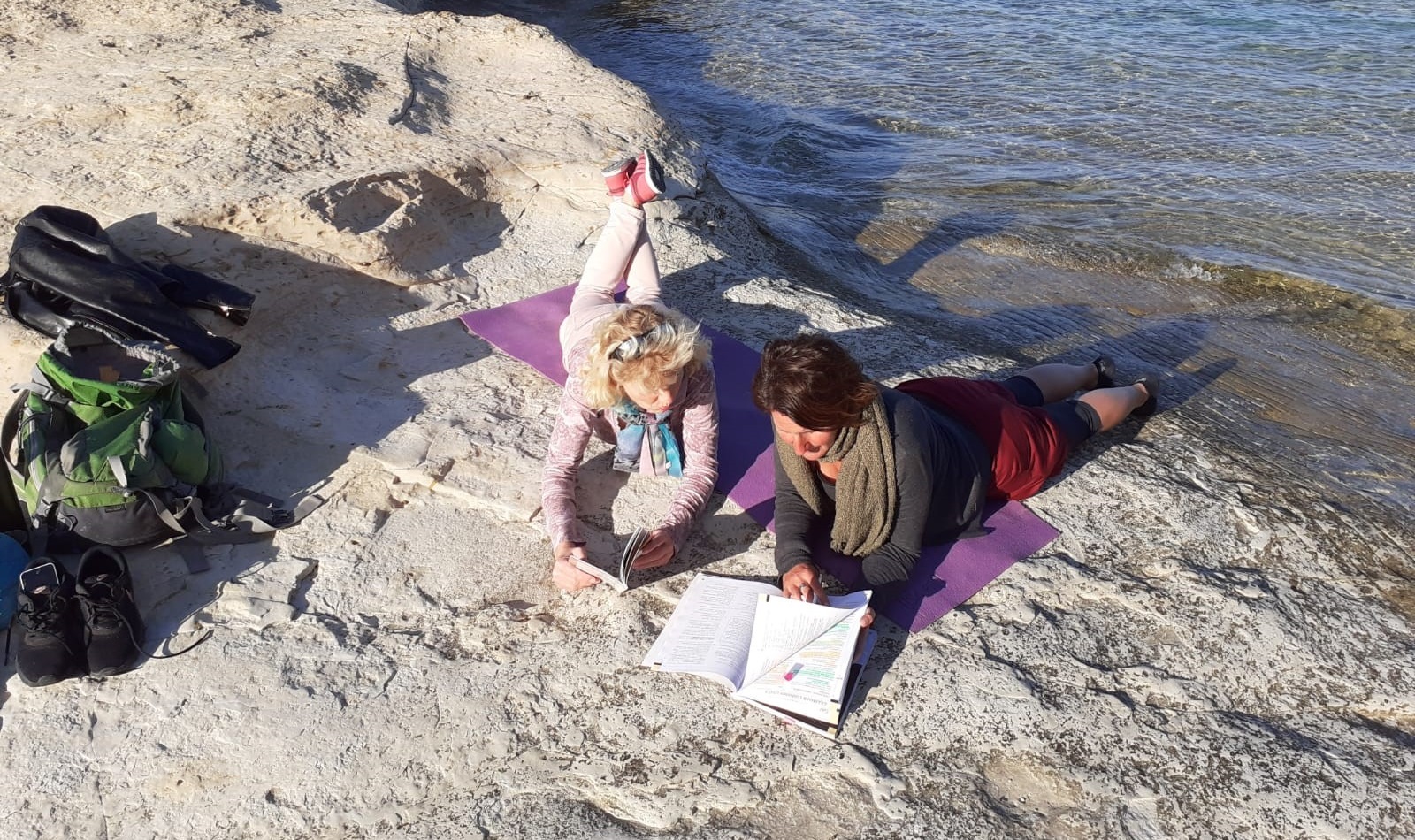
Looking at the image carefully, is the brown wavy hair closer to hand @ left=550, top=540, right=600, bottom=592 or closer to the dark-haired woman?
the dark-haired woman

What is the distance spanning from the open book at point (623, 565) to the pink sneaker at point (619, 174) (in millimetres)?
1843

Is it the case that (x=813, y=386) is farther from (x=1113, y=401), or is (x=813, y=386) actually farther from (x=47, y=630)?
(x=47, y=630)

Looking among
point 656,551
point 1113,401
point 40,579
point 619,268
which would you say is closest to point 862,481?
point 656,551

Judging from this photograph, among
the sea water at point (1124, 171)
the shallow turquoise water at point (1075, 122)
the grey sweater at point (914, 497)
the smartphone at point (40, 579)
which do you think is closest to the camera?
the smartphone at point (40, 579)

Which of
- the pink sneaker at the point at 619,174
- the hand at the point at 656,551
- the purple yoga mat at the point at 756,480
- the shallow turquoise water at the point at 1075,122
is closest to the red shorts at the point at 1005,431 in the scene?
the purple yoga mat at the point at 756,480

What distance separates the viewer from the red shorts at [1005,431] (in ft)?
11.4

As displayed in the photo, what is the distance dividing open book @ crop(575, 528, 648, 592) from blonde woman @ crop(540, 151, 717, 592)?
27mm

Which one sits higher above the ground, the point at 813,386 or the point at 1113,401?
the point at 813,386

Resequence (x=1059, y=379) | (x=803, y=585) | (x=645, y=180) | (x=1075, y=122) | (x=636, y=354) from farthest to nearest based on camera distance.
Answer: (x=1075, y=122) → (x=645, y=180) → (x=1059, y=379) → (x=636, y=354) → (x=803, y=585)

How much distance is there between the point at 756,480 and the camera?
3.79m

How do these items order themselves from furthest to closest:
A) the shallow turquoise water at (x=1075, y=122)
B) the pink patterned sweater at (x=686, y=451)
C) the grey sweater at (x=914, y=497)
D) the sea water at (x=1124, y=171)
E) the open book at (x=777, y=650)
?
the shallow turquoise water at (x=1075, y=122) < the sea water at (x=1124, y=171) < the pink patterned sweater at (x=686, y=451) < the grey sweater at (x=914, y=497) < the open book at (x=777, y=650)

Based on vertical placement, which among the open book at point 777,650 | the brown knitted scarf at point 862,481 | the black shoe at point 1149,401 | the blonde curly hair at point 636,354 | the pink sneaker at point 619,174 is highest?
the pink sneaker at point 619,174

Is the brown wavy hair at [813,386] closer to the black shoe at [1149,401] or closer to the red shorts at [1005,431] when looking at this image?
the red shorts at [1005,431]

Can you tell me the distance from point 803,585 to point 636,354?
35.6 inches
